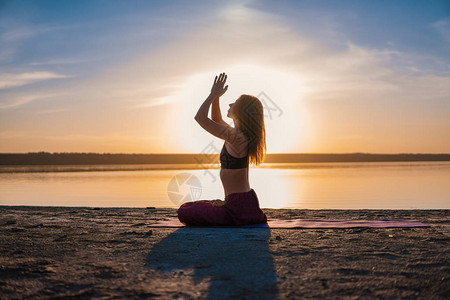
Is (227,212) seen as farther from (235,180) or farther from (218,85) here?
(218,85)

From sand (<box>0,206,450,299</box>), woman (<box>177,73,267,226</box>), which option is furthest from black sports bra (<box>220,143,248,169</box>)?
sand (<box>0,206,450,299</box>)

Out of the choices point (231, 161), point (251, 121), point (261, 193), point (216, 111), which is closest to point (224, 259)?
point (231, 161)

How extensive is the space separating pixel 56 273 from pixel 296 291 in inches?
72.8

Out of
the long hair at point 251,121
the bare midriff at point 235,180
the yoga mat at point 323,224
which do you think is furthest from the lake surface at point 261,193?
the long hair at point 251,121

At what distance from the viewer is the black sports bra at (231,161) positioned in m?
5.27

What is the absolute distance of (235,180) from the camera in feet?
17.8

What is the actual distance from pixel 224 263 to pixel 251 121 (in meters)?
2.09

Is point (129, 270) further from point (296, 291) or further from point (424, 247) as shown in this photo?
point (424, 247)

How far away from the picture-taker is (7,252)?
407cm

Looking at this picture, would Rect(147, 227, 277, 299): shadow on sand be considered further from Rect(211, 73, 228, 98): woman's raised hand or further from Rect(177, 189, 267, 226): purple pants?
Rect(211, 73, 228, 98): woman's raised hand

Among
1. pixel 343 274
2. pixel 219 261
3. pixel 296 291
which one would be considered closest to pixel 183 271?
pixel 219 261

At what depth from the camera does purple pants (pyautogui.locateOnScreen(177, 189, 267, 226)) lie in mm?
5488

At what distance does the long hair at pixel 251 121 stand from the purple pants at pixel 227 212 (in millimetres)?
563

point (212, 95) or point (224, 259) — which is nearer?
point (224, 259)
